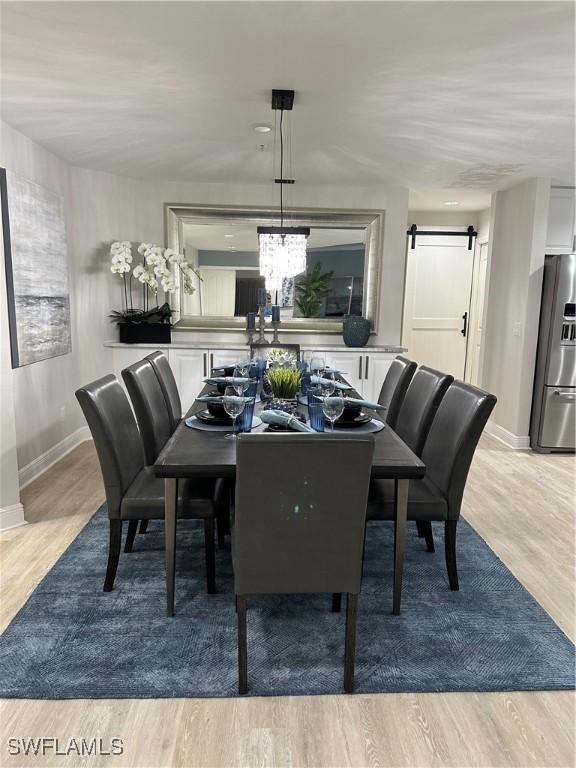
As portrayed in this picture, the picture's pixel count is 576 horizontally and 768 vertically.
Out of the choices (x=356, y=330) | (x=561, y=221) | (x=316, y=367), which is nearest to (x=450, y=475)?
(x=316, y=367)

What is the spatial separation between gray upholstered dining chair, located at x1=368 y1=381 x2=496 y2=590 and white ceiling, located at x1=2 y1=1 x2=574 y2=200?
1.42 m

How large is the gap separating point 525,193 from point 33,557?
472 cm

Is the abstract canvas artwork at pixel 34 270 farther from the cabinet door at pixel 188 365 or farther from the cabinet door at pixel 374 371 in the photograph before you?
the cabinet door at pixel 374 371

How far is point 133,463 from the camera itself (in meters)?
2.45

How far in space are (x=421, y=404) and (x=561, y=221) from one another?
9.93 ft

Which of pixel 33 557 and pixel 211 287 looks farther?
pixel 211 287

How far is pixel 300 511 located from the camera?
1658 millimetres

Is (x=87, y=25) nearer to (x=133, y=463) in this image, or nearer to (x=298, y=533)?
(x=133, y=463)

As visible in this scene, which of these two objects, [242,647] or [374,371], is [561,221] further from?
[242,647]

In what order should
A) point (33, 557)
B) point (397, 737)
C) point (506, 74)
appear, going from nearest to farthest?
1. point (397, 737)
2. point (506, 74)
3. point (33, 557)

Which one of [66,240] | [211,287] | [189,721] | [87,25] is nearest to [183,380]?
[211,287]

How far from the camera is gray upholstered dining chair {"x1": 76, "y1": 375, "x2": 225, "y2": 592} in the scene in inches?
86.0

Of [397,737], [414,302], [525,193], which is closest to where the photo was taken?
[397,737]

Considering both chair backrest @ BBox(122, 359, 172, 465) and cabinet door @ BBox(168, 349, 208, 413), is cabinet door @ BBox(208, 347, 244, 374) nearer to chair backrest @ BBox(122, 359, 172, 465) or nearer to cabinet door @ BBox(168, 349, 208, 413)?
cabinet door @ BBox(168, 349, 208, 413)
